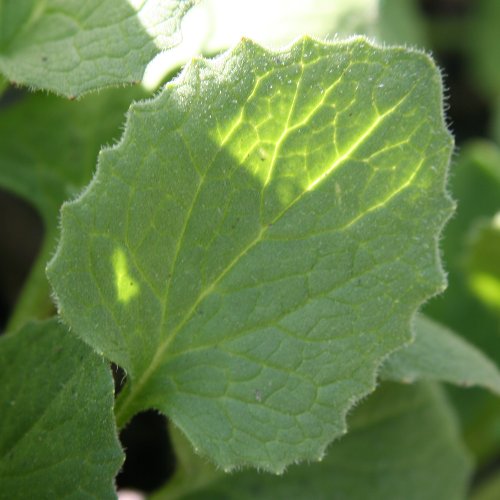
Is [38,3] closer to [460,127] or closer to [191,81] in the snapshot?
[191,81]

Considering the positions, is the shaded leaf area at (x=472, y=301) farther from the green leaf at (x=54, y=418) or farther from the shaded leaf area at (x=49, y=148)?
the green leaf at (x=54, y=418)

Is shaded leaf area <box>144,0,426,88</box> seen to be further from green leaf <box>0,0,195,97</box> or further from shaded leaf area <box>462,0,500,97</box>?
shaded leaf area <box>462,0,500,97</box>

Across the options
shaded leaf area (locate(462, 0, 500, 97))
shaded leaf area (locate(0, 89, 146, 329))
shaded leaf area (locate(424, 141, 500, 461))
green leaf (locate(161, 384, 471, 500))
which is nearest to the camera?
green leaf (locate(161, 384, 471, 500))

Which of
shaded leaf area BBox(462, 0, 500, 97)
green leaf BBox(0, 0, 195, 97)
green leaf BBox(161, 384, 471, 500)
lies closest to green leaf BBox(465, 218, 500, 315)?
green leaf BBox(161, 384, 471, 500)

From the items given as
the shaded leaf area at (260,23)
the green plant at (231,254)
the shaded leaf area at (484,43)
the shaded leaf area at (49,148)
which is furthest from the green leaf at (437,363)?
the shaded leaf area at (484,43)

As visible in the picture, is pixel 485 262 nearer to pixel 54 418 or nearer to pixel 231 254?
pixel 231 254

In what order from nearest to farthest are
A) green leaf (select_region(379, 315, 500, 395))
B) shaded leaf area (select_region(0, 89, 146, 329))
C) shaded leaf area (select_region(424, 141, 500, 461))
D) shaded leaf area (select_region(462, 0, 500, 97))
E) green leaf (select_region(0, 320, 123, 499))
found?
green leaf (select_region(0, 320, 123, 499)), green leaf (select_region(379, 315, 500, 395)), shaded leaf area (select_region(0, 89, 146, 329)), shaded leaf area (select_region(424, 141, 500, 461)), shaded leaf area (select_region(462, 0, 500, 97))

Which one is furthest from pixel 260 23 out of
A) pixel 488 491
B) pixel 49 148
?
pixel 488 491

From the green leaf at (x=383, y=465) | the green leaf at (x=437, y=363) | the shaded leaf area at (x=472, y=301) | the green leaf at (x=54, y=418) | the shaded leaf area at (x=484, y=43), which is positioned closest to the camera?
the green leaf at (x=54, y=418)

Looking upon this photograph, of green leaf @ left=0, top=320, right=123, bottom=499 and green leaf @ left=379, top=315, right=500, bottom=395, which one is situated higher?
green leaf @ left=0, top=320, right=123, bottom=499
